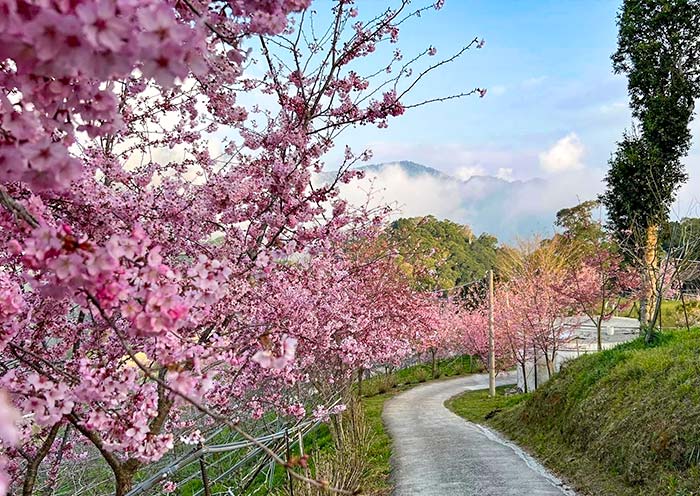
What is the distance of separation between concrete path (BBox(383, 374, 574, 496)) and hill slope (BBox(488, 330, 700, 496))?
47 cm

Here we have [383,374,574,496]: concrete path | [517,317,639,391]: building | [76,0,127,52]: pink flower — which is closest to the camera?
[76,0,127,52]: pink flower

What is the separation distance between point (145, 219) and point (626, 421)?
→ 717 centimetres

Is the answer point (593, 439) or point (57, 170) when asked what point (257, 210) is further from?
point (593, 439)

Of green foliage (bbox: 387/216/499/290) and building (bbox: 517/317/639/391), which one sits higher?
green foliage (bbox: 387/216/499/290)

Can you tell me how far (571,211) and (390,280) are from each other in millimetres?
32192

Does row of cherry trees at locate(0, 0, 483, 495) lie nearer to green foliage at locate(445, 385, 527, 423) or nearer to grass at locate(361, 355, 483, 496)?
grass at locate(361, 355, 483, 496)

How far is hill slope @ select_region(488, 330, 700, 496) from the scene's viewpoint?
21.6ft

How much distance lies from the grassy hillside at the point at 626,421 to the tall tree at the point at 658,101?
8654 mm

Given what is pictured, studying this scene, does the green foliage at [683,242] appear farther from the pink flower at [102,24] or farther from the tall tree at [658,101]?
the pink flower at [102,24]

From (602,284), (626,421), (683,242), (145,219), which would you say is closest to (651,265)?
(683,242)

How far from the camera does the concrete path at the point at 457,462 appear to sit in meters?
7.95

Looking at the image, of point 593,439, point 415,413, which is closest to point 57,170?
point 593,439

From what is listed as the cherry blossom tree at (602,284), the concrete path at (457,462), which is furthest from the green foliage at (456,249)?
the concrete path at (457,462)

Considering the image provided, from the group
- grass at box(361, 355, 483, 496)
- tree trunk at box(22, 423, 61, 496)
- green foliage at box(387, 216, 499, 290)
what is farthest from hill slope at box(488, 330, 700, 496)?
green foliage at box(387, 216, 499, 290)
